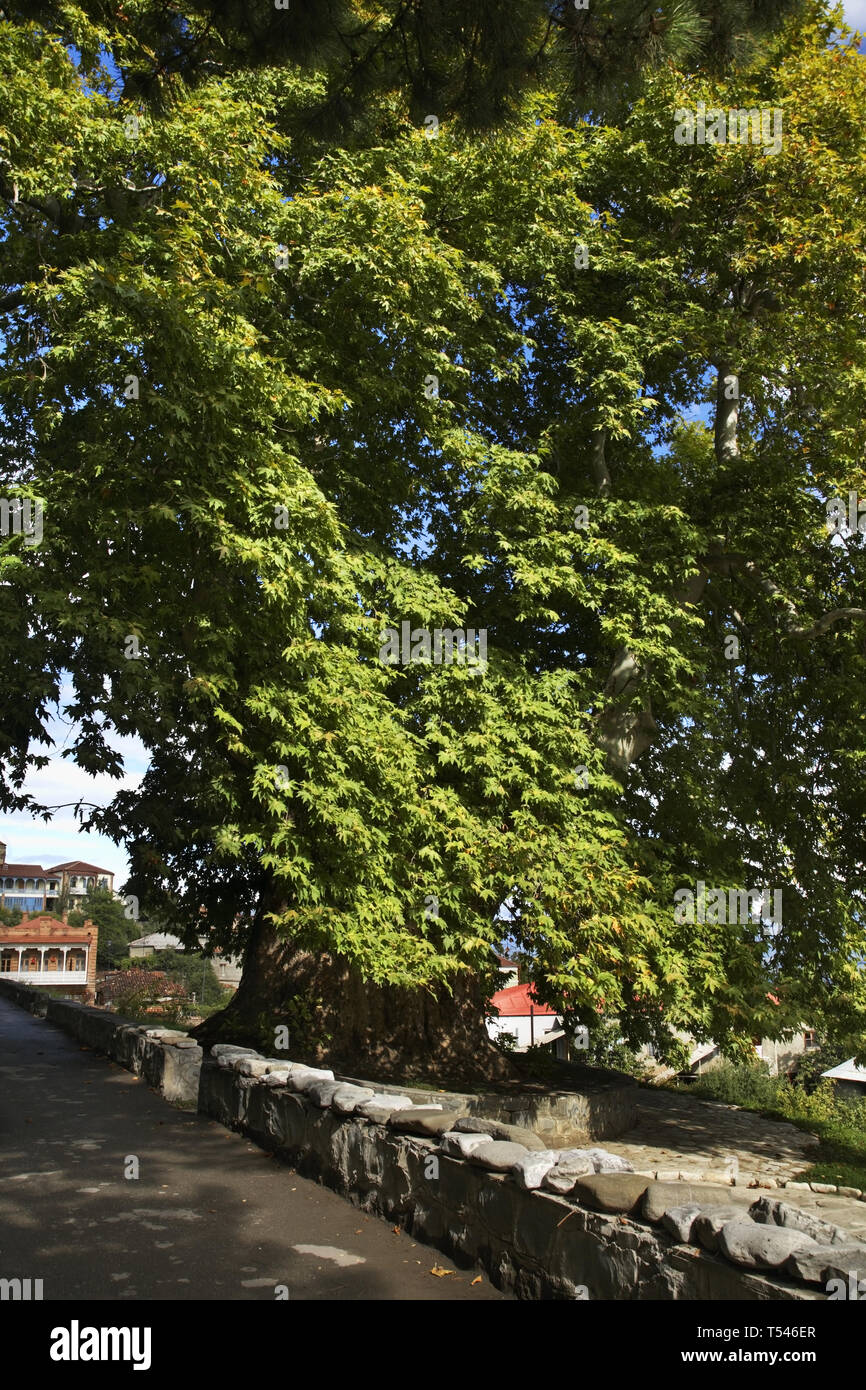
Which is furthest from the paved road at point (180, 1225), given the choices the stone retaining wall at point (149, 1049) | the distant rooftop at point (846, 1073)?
the distant rooftop at point (846, 1073)

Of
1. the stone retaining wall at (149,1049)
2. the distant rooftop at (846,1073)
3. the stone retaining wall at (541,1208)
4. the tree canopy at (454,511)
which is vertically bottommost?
the distant rooftop at (846,1073)

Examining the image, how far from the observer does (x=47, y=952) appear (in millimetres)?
55844

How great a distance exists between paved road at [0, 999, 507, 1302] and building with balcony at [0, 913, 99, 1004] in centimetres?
4729

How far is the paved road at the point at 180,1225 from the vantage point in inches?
163

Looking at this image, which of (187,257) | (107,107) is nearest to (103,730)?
(187,257)

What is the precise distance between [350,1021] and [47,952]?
164 feet

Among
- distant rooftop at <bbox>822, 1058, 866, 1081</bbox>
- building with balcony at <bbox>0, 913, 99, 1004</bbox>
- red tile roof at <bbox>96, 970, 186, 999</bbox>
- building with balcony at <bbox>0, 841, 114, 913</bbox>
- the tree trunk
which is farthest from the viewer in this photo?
building with balcony at <bbox>0, 841, 114, 913</bbox>

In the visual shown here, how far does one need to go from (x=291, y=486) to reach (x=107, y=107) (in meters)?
4.28

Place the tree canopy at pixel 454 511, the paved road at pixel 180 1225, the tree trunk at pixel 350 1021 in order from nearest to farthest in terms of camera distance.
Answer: the paved road at pixel 180 1225 < the tree canopy at pixel 454 511 < the tree trunk at pixel 350 1021

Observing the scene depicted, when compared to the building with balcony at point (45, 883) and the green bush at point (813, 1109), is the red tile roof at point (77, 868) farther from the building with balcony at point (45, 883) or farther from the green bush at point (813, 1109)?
the green bush at point (813, 1109)

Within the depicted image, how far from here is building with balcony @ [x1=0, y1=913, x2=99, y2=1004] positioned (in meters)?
52.4

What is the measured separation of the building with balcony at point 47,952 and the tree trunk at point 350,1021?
42259 millimetres

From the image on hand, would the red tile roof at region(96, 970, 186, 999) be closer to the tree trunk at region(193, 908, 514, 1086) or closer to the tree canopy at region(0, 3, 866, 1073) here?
the tree canopy at region(0, 3, 866, 1073)

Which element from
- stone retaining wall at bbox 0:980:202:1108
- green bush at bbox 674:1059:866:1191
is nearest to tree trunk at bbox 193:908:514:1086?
stone retaining wall at bbox 0:980:202:1108
